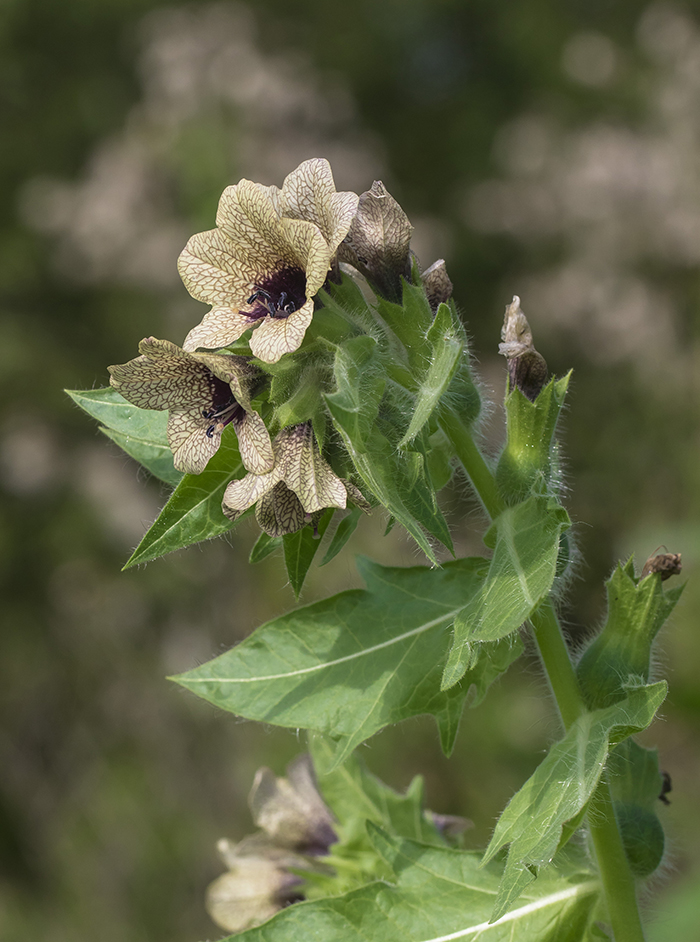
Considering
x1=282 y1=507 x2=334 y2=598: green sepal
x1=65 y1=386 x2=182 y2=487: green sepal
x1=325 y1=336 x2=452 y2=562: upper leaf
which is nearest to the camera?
x1=325 y1=336 x2=452 y2=562: upper leaf

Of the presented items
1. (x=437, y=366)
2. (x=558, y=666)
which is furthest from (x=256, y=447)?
(x=558, y=666)

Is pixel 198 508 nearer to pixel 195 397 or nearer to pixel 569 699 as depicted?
pixel 195 397

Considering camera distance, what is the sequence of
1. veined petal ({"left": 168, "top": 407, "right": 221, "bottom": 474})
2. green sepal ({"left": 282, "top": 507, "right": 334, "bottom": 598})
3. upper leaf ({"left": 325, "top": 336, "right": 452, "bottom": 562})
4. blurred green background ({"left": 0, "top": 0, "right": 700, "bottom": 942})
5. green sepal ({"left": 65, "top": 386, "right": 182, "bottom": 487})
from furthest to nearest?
blurred green background ({"left": 0, "top": 0, "right": 700, "bottom": 942}) < green sepal ({"left": 65, "top": 386, "right": 182, "bottom": 487}) < green sepal ({"left": 282, "top": 507, "right": 334, "bottom": 598}) < veined petal ({"left": 168, "top": 407, "right": 221, "bottom": 474}) < upper leaf ({"left": 325, "top": 336, "right": 452, "bottom": 562})

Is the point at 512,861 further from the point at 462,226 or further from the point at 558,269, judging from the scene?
the point at 462,226

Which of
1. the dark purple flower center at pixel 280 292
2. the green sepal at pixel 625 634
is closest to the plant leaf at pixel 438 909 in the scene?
the green sepal at pixel 625 634

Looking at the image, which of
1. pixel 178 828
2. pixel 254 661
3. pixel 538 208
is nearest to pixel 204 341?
pixel 254 661

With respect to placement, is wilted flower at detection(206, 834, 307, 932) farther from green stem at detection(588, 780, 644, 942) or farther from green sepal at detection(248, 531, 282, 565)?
green sepal at detection(248, 531, 282, 565)

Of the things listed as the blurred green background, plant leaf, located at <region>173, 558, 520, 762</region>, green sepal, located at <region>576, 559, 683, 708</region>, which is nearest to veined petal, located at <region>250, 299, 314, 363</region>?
plant leaf, located at <region>173, 558, 520, 762</region>

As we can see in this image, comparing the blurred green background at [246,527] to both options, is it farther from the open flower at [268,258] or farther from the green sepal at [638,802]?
the open flower at [268,258]
